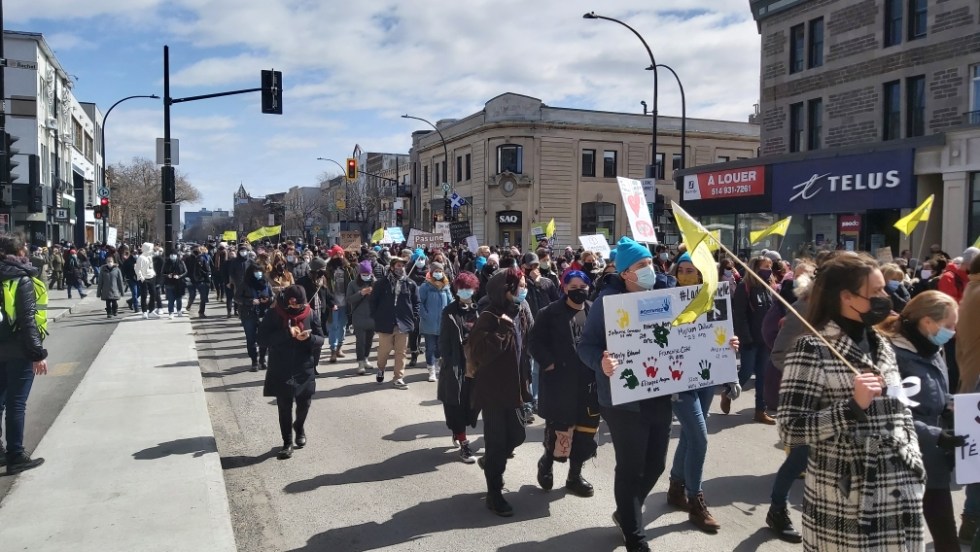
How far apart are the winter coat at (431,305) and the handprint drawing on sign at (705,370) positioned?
572 cm

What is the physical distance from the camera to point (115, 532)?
496 cm

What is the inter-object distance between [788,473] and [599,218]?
43.2 m

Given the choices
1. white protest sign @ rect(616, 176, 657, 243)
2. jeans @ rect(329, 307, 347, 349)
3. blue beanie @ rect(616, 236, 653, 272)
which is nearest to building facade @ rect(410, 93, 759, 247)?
jeans @ rect(329, 307, 347, 349)

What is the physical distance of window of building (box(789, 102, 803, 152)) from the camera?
1021 inches

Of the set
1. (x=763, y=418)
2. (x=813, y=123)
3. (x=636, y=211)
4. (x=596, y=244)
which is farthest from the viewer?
(x=813, y=123)

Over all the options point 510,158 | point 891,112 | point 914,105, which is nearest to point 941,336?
point 914,105

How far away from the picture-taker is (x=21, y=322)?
247 inches

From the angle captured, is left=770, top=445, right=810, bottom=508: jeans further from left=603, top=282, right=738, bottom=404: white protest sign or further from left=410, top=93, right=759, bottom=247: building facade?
left=410, top=93, right=759, bottom=247: building facade

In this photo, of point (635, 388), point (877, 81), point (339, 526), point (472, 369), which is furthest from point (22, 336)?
point (877, 81)

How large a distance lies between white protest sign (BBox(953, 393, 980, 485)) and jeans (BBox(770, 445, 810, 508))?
5.21 ft

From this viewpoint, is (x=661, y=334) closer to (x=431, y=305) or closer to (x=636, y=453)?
(x=636, y=453)

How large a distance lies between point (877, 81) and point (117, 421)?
22.9m

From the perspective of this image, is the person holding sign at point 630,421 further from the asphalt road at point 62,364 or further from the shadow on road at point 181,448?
the asphalt road at point 62,364

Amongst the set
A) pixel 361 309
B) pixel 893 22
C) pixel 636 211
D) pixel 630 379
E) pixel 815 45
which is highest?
pixel 815 45
